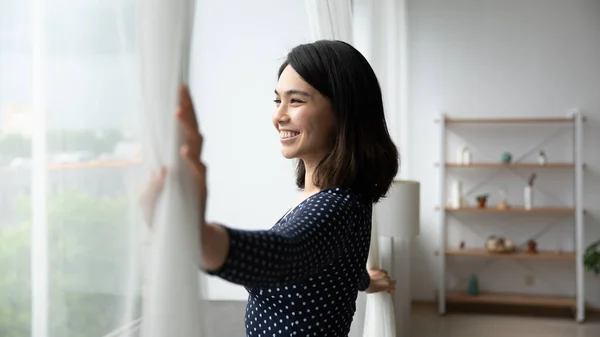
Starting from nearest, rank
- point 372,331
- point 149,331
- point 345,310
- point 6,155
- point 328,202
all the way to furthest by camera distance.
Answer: point 149,331, point 328,202, point 345,310, point 6,155, point 372,331

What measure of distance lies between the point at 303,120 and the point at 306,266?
16.1 inches

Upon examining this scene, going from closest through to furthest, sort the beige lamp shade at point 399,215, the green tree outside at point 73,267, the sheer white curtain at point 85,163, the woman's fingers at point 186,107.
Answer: the woman's fingers at point 186,107 < the sheer white curtain at point 85,163 < the green tree outside at point 73,267 < the beige lamp shade at point 399,215

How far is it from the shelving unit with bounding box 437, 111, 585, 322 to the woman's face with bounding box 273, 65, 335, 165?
4619 mm

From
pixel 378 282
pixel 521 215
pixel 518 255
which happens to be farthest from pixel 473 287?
pixel 378 282

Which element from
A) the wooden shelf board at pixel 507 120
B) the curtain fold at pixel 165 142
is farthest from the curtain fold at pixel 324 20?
the wooden shelf board at pixel 507 120

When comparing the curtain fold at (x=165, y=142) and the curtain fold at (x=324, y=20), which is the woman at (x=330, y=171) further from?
the curtain fold at (x=324, y=20)

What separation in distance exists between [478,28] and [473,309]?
2.39m

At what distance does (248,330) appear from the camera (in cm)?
129

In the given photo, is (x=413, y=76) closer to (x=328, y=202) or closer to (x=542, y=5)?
(x=542, y=5)

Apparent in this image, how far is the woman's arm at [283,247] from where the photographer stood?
882mm

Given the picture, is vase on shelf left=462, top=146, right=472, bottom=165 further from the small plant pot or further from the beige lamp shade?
the beige lamp shade

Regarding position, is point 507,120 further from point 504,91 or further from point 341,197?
point 341,197

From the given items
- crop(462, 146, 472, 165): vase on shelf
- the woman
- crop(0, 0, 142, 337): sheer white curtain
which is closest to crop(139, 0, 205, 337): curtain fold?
the woman

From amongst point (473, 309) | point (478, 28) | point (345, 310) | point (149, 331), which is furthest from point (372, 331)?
point (478, 28)
